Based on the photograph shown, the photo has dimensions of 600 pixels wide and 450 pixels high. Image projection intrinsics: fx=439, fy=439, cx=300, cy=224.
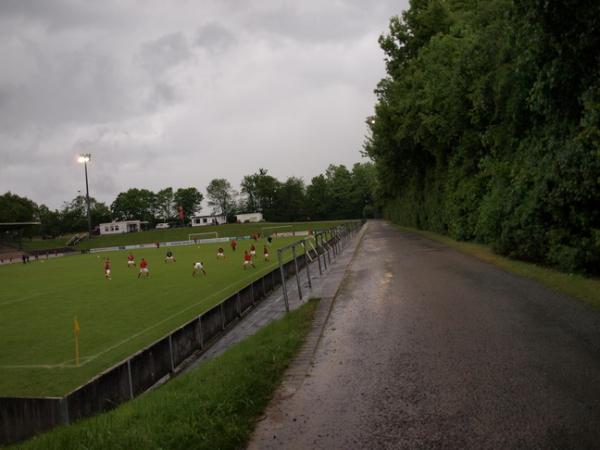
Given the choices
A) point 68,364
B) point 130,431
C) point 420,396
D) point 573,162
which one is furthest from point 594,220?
point 68,364

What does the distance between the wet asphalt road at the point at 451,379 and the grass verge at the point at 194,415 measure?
34 cm

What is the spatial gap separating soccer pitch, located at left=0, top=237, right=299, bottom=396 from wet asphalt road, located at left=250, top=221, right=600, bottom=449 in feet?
19.0

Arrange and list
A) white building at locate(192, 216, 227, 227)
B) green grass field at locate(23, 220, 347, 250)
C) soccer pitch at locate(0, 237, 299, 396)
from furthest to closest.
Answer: white building at locate(192, 216, 227, 227) → green grass field at locate(23, 220, 347, 250) → soccer pitch at locate(0, 237, 299, 396)

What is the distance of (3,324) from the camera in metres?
15.5

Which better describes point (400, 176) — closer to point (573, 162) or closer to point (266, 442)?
point (573, 162)

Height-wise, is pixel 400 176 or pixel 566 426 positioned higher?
pixel 400 176

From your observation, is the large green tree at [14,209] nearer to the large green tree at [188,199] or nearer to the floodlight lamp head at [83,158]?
the floodlight lamp head at [83,158]

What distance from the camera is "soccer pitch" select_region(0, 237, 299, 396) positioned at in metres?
9.76

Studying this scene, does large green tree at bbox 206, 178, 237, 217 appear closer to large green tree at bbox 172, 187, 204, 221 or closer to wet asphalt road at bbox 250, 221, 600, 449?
large green tree at bbox 172, 187, 204, 221

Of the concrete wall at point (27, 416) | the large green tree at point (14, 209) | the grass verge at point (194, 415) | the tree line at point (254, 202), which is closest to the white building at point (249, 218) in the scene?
the tree line at point (254, 202)

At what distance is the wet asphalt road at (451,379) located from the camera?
13.9ft

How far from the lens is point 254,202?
545 ft

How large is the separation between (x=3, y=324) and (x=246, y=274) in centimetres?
1126

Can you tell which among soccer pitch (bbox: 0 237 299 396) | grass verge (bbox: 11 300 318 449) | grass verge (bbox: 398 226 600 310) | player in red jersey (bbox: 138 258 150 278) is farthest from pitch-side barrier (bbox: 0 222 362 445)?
player in red jersey (bbox: 138 258 150 278)
